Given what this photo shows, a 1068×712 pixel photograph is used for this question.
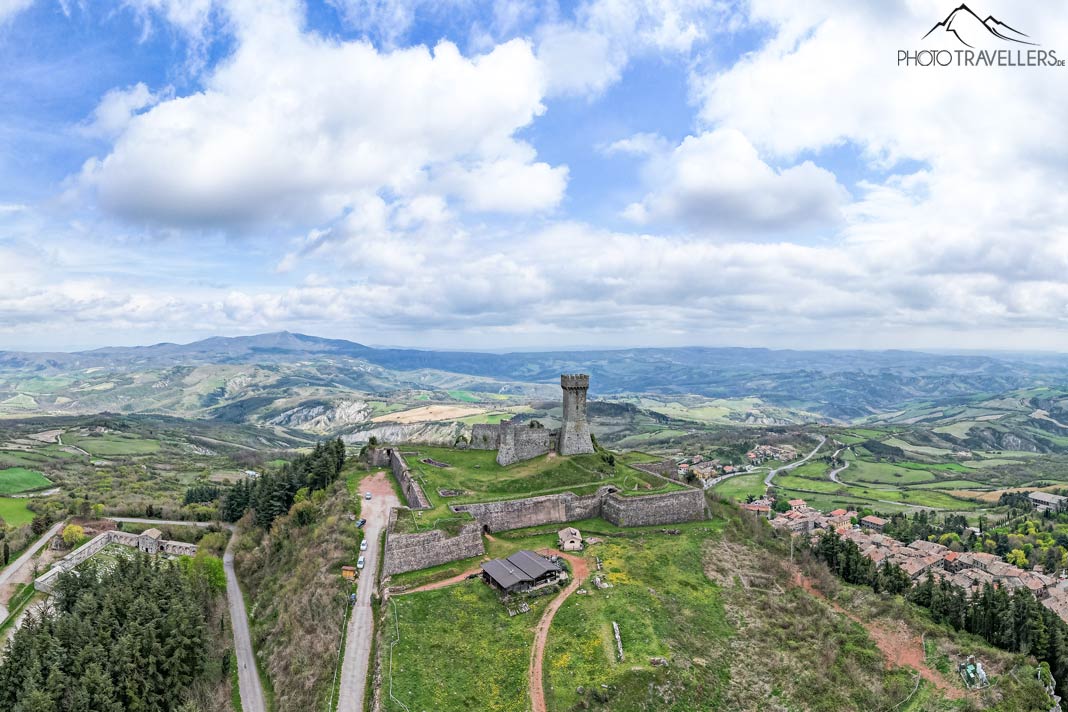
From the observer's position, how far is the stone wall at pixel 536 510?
176 ft

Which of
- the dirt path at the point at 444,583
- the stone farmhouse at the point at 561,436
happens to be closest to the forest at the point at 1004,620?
the stone farmhouse at the point at 561,436

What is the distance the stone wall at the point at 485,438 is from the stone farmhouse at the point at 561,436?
795 cm

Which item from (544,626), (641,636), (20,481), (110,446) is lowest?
(110,446)

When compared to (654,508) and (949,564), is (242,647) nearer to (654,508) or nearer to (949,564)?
(654,508)

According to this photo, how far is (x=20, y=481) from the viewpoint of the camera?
117438 millimetres

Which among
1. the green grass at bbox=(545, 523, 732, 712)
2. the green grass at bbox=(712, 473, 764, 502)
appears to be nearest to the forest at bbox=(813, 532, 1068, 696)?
the green grass at bbox=(545, 523, 732, 712)

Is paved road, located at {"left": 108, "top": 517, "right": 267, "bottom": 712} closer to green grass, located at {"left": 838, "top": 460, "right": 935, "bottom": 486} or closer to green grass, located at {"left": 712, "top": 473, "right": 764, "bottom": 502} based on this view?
green grass, located at {"left": 712, "top": 473, "right": 764, "bottom": 502}

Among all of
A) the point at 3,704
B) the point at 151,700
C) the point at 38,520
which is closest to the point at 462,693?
the point at 151,700

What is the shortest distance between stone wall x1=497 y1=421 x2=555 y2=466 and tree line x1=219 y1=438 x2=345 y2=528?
70.3 feet

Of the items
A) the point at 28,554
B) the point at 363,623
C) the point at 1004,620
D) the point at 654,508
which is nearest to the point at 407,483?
the point at 363,623

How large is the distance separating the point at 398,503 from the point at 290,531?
40.2ft

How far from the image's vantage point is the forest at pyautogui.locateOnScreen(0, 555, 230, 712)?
37562 millimetres

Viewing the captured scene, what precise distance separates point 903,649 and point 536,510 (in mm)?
31523

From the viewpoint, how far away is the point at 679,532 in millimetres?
56875
